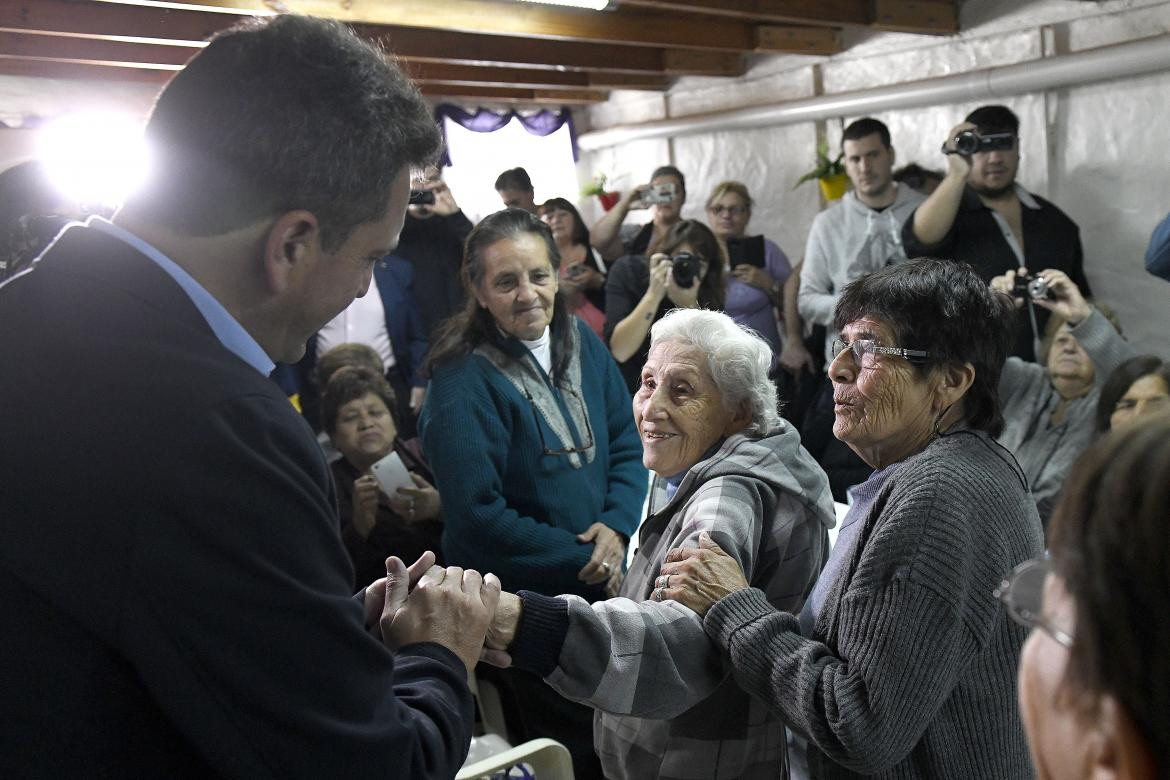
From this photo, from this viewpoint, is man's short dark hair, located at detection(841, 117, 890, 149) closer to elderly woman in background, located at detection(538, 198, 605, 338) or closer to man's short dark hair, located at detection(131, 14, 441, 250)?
elderly woman in background, located at detection(538, 198, 605, 338)

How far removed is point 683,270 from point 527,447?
139 centimetres

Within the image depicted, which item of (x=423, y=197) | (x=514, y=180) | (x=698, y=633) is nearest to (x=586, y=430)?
(x=698, y=633)

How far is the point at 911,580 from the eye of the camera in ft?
3.89

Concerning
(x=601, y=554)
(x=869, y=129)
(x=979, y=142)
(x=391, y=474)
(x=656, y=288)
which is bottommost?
(x=601, y=554)

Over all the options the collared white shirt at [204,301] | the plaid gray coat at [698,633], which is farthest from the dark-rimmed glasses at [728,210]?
the collared white shirt at [204,301]

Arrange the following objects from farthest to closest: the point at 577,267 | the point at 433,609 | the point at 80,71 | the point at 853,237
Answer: the point at 80,71 < the point at 577,267 < the point at 853,237 < the point at 433,609

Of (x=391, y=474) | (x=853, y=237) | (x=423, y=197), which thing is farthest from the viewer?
(x=853, y=237)

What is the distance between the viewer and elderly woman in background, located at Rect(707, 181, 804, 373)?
4070mm

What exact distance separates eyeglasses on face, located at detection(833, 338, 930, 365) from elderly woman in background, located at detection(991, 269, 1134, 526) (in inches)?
65.5

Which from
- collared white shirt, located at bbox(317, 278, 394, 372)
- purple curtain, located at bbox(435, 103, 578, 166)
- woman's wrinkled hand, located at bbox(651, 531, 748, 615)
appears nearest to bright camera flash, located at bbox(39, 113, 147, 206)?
purple curtain, located at bbox(435, 103, 578, 166)

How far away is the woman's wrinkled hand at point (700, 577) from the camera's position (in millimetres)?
1369

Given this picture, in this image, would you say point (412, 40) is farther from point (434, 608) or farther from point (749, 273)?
point (434, 608)

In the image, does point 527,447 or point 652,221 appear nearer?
point 527,447

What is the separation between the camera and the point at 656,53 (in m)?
6.25
